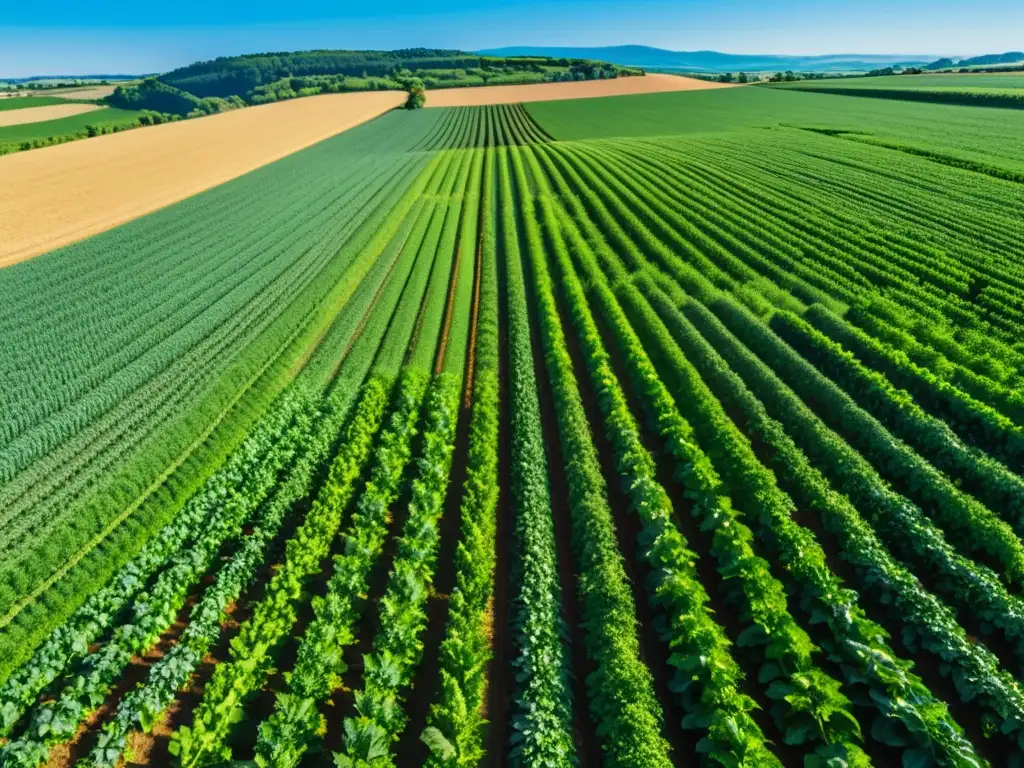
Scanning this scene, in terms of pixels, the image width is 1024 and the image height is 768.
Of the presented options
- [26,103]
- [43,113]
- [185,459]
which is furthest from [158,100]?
[185,459]

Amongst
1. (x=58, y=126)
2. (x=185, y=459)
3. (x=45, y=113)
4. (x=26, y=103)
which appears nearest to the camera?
(x=185, y=459)

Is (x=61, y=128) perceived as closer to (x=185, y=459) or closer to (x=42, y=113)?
(x=42, y=113)

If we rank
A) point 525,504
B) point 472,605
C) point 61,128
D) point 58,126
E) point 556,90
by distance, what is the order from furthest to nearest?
point 556,90
point 58,126
point 61,128
point 525,504
point 472,605

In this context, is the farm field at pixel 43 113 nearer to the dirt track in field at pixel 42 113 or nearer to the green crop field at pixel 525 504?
the dirt track in field at pixel 42 113

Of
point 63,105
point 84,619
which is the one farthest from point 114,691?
point 63,105

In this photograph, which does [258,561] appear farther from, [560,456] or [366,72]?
[366,72]

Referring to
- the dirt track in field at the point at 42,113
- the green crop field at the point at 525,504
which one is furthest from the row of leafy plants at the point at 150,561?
the dirt track in field at the point at 42,113

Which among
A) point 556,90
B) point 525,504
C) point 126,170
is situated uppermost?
point 556,90
